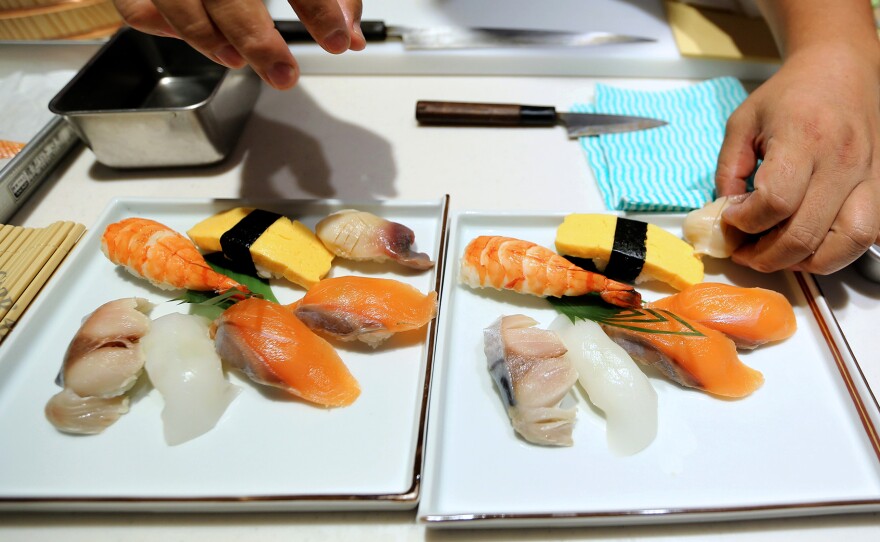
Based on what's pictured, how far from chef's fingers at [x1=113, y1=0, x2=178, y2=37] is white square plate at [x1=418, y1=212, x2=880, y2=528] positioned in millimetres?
1038

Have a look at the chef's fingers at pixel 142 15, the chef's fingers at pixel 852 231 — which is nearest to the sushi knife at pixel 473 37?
the chef's fingers at pixel 142 15

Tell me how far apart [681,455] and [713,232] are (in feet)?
2.20

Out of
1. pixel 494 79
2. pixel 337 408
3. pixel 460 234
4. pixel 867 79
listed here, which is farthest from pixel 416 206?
pixel 867 79

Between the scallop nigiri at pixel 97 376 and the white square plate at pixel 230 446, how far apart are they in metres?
0.04

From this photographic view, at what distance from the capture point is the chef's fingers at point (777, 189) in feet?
4.44

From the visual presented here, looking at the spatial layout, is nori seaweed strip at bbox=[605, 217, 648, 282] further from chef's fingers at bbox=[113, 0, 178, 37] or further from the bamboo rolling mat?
the bamboo rolling mat

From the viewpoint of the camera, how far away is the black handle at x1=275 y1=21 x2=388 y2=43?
2.41 metres

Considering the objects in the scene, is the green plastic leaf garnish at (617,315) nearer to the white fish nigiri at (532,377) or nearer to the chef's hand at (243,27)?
the white fish nigiri at (532,377)

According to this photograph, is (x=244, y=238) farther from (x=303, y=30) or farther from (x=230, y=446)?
(x=303, y=30)

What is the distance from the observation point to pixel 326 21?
1.19 metres

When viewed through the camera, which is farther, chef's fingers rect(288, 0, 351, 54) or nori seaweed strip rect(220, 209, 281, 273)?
nori seaweed strip rect(220, 209, 281, 273)

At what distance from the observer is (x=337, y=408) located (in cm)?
130

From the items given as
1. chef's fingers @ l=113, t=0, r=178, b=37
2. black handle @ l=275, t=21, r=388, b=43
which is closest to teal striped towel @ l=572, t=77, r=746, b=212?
black handle @ l=275, t=21, r=388, b=43

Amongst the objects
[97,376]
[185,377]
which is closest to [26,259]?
[97,376]
